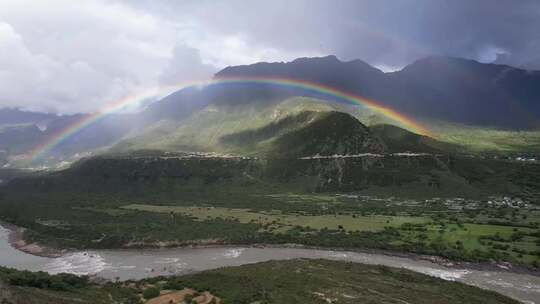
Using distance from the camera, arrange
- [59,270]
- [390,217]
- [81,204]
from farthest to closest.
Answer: [81,204], [390,217], [59,270]

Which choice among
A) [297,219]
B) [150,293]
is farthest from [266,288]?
[297,219]

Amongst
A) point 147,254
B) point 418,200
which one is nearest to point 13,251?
point 147,254

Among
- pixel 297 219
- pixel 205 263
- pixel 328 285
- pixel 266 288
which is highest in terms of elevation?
pixel 266 288

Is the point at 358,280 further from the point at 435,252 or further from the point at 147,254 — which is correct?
the point at 147,254

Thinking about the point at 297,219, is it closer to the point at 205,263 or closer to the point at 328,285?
the point at 205,263

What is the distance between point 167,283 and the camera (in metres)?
69.9

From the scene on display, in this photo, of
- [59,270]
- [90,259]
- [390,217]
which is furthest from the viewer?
[390,217]

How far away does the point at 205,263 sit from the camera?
92125mm

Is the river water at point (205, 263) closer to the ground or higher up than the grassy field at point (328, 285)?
closer to the ground

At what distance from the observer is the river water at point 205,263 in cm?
7581

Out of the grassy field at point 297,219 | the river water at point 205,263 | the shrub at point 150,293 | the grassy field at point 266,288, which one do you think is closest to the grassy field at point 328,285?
the grassy field at point 266,288

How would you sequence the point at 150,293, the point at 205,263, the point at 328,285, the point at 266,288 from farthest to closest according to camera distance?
the point at 205,263 → the point at 328,285 → the point at 266,288 → the point at 150,293

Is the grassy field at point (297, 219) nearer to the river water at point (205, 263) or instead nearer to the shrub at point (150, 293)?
the river water at point (205, 263)

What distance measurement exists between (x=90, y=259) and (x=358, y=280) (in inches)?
2341
